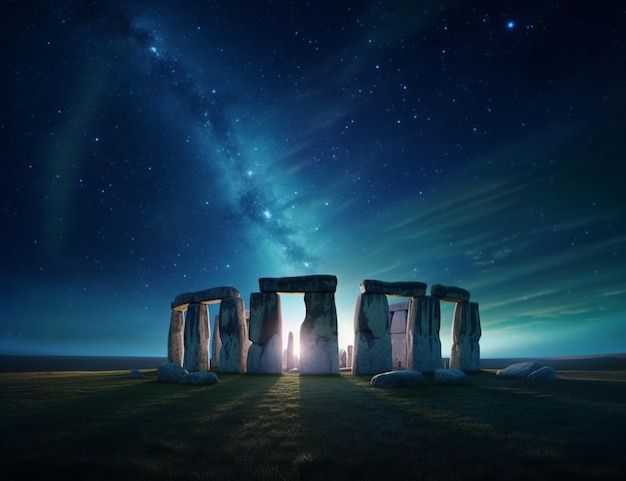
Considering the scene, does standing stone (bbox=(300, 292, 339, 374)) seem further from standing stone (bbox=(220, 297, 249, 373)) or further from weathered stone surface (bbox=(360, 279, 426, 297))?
standing stone (bbox=(220, 297, 249, 373))

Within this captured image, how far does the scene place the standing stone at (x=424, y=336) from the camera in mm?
13539

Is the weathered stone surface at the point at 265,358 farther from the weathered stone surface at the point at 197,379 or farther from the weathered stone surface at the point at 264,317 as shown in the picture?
the weathered stone surface at the point at 197,379

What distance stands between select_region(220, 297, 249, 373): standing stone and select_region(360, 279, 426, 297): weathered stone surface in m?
4.56

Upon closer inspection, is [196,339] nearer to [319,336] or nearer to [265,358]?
[265,358]

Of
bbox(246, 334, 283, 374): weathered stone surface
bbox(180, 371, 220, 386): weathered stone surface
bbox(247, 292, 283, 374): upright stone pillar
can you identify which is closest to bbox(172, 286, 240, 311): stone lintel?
bbox(247, 292, 283, 374): upright stone pillar

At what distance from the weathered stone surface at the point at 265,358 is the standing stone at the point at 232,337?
55 centimetres

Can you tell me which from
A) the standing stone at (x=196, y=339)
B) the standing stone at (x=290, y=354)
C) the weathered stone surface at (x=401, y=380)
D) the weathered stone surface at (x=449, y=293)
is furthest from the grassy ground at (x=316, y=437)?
the standing stone at (x=290, y=354)

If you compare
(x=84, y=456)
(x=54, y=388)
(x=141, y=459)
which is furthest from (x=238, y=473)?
(x=54, y=388)

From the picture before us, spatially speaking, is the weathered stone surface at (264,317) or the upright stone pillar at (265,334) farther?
the weathered stone surface at (264,317)

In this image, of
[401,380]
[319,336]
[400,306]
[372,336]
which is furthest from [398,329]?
[401,380]

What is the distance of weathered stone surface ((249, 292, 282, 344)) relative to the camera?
42.9 feet

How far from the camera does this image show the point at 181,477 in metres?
2.99

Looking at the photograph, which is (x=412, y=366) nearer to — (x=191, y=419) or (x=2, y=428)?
(x=191, y=419)

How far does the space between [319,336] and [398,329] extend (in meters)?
6.66
